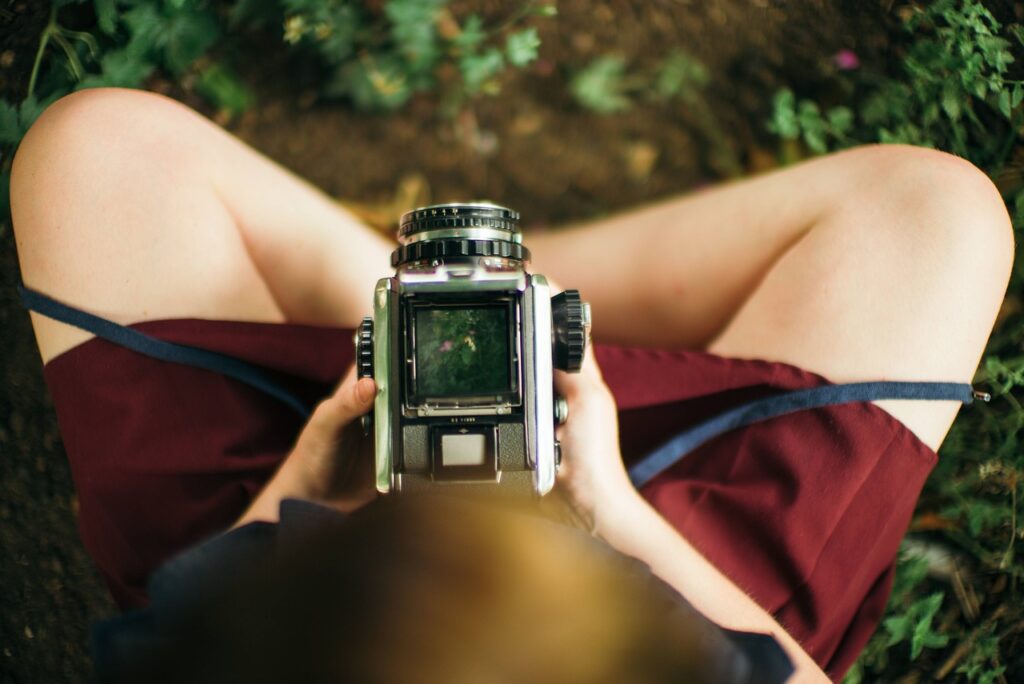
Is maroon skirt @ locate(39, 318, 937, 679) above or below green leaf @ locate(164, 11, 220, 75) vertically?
below

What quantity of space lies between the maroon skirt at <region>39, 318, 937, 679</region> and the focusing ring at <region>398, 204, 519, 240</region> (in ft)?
0.65

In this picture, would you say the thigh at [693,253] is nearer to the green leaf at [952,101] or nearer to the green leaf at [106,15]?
the green leaf at [952,101]

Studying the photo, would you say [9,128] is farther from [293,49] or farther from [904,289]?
[904,289]

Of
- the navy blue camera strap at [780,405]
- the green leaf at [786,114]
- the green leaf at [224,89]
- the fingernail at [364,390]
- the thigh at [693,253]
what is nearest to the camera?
the fingernail at [364,390]

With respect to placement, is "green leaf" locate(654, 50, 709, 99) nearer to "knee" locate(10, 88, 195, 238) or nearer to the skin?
the skin

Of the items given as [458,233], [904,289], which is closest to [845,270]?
[904,289]

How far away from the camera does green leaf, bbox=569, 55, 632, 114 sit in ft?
3.75

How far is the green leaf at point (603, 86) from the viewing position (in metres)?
1.14

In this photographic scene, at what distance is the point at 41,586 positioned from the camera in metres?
0.80

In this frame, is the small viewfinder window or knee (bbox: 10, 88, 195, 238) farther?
knee (bbox: 10, 88, 195, 238)

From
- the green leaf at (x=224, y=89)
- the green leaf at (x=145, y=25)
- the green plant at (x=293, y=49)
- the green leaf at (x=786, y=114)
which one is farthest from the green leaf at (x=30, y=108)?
the green leaf at (x=786, y=114)

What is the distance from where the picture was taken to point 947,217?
69 cm

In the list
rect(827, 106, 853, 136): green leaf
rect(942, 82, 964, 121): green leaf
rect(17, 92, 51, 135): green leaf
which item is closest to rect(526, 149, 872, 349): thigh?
rect(942, 82, 964, 121): green leaf

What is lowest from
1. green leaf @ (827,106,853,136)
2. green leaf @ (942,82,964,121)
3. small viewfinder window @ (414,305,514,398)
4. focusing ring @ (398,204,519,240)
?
small viewfinder window @ (414,305,514,398)
